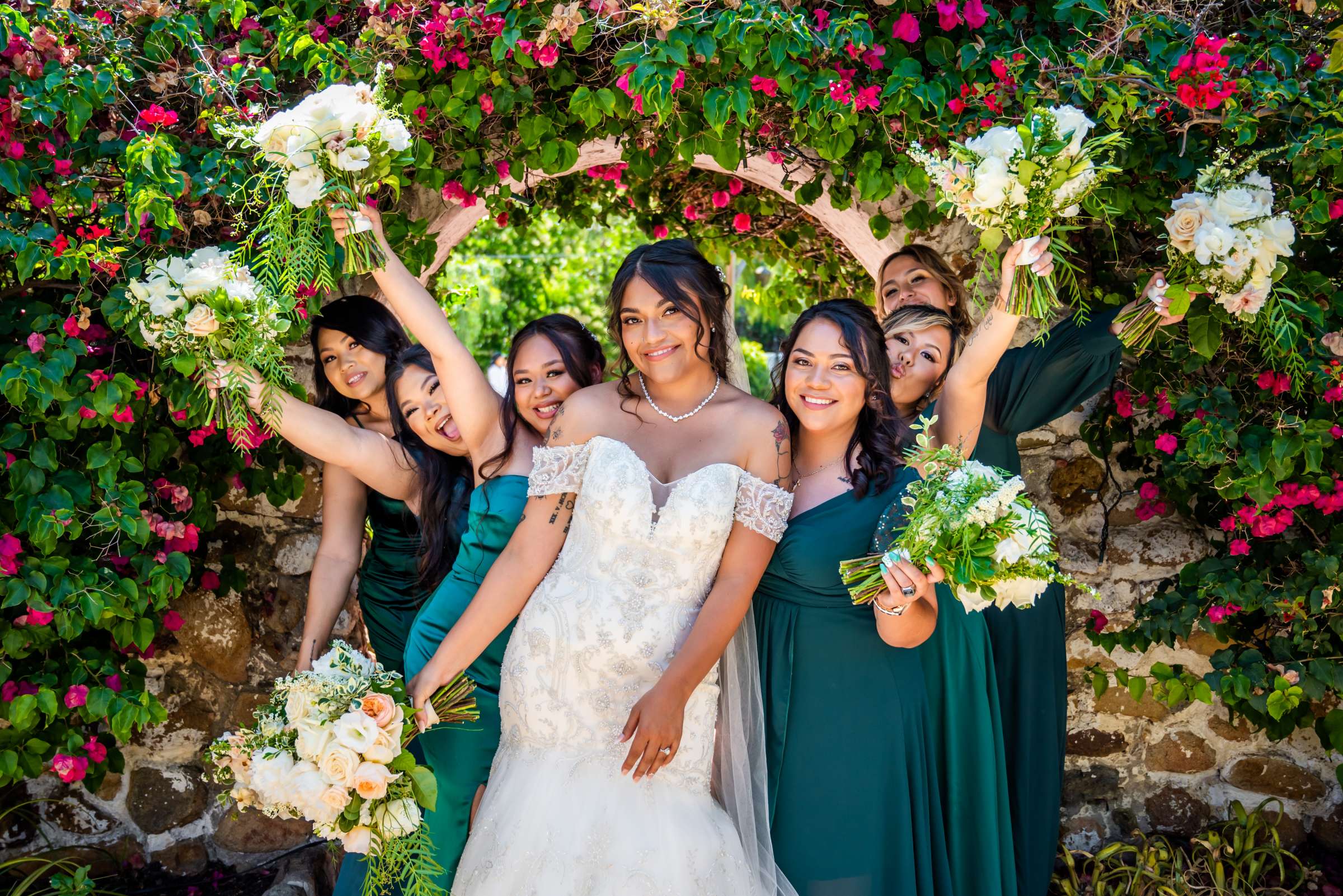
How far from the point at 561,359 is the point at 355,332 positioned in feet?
2.45

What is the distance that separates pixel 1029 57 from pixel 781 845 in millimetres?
2365

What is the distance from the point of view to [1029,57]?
10.6 ft

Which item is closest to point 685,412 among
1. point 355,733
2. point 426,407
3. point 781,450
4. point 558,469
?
point 781,450

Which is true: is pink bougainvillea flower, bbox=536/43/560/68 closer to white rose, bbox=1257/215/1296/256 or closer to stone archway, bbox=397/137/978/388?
stone archway, bbox=397/137/978/388

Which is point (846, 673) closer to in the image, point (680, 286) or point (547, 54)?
point (680, 286)

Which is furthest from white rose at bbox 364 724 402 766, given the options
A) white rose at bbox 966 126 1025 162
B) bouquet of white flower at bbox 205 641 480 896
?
white rose at bbox 966 126 1025 162

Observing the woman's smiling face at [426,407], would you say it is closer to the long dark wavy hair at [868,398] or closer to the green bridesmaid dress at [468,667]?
the green bridesmaid dress at [468,667]

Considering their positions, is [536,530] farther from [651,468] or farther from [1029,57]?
[1029,57]

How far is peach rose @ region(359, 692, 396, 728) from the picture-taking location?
2.64 meters

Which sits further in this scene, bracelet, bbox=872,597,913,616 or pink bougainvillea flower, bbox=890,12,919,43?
pink bougainvillea flower, bbox=890,12,919,43

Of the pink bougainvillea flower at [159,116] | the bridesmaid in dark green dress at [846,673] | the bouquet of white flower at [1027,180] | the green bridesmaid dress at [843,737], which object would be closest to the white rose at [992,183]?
the bouquet of white flower at [1027,180]

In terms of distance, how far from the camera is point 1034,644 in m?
3.44

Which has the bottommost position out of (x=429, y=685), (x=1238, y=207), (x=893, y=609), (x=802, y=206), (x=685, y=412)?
(x=429, y=685)

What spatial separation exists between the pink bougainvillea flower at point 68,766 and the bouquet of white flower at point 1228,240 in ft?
11.3
